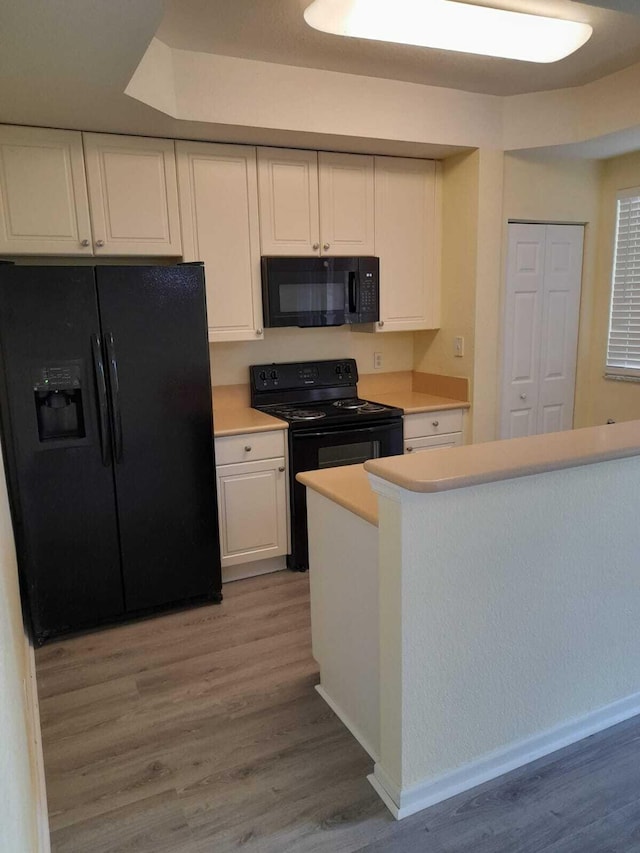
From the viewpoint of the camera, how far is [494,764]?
6.20 ft

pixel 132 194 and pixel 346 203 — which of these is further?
pixel 346 203

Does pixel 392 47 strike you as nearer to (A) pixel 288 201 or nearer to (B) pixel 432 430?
(A) pixel 288 201

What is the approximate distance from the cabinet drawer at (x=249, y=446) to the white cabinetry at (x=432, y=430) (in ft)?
2.75

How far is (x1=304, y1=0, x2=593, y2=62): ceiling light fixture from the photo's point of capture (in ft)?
7.18

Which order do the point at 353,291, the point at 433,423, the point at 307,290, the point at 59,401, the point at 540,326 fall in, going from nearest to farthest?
the point at 59,401 → the point at 307,290 → the point at 353,291 → the point at 433,423 → the point at 540,326

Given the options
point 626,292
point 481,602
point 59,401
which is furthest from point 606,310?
point 59,401

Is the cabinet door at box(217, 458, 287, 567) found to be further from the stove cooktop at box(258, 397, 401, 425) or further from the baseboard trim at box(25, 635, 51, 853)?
the baseboard trim at box(25, 635, 51, 853)

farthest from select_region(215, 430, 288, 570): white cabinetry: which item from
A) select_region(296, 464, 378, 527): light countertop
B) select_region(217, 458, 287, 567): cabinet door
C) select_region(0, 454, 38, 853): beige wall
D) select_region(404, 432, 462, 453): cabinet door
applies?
select_region(0, 454, 38, 853): beige wall

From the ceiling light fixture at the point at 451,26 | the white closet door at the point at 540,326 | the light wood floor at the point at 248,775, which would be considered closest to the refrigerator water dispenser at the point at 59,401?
the light wood floor at the point at 248,775

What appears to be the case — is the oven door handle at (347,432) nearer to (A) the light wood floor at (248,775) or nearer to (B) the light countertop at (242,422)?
(B) the light countertop at (242,422)

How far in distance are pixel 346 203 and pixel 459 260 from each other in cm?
80

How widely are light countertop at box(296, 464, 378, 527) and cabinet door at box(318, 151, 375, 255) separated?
5.57 feet

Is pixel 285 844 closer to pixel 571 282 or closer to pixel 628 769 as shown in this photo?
pixel 628 769

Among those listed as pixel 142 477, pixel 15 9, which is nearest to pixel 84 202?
pixel 15 9
